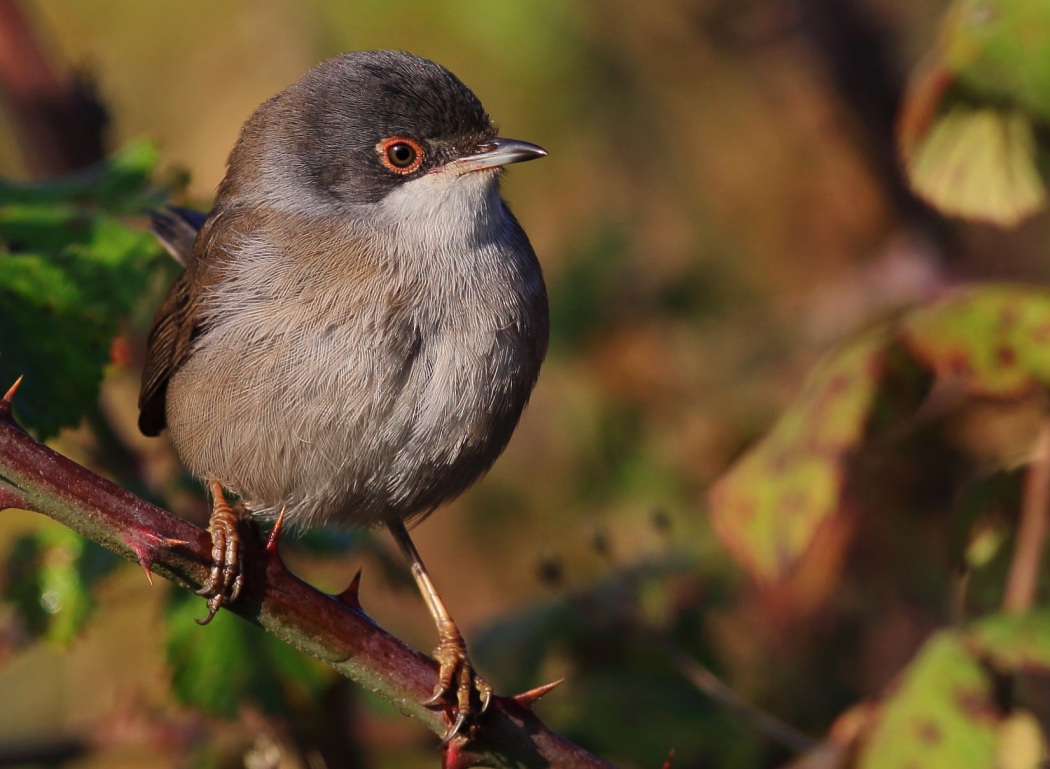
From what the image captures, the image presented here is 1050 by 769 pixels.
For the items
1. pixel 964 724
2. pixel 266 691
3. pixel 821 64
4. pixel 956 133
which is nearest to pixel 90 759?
pixel 266 691

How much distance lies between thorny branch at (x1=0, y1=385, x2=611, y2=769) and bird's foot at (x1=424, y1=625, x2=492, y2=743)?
67 millimetres

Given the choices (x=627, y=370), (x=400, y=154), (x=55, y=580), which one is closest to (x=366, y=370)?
(x=400, y=154)

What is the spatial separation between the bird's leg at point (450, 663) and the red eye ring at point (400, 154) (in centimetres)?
100

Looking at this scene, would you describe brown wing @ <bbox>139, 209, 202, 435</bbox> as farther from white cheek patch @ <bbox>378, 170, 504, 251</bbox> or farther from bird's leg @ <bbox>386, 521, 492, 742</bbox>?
bird's leg @ <bbox>386, 521, 492, 742</bbox>

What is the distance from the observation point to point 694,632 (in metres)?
4.23

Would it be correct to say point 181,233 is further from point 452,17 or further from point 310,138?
point 452,17

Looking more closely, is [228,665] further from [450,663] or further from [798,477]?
[798,477]

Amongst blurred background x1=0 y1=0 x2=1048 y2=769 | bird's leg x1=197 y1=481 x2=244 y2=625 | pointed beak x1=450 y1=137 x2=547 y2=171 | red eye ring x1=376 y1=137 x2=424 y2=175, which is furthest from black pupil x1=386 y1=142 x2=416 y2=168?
bird's leg x1=197 y1=481 x2=244 y2=625

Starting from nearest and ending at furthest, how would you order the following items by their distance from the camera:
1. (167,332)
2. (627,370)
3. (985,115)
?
(985,115), (167,332), (627,370)

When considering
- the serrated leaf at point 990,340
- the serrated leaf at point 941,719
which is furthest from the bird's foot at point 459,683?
the serrated leaf at point 990,340

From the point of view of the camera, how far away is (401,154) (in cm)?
354

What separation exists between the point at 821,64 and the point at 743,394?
1.41 metres

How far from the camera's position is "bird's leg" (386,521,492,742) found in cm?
272

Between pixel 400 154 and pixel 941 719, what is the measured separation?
1.98m
